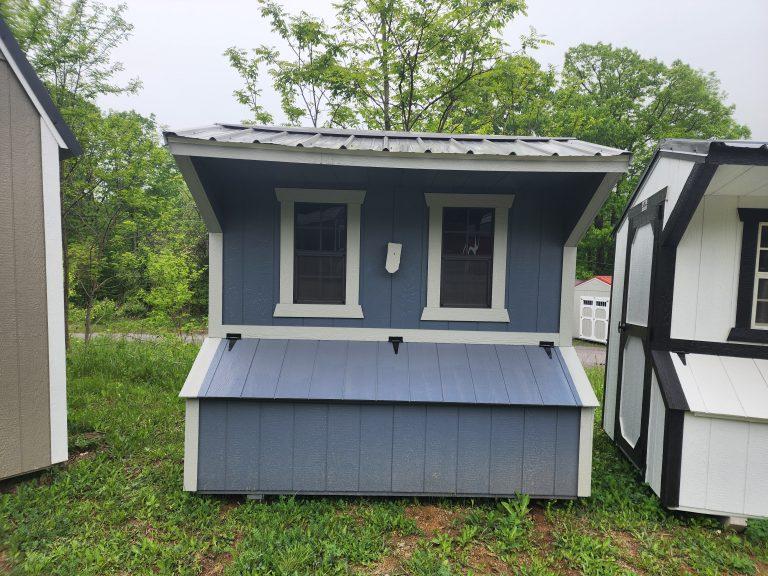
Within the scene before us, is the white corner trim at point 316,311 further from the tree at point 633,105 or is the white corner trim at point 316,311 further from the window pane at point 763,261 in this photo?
the tree at point 633,105

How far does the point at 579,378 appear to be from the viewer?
3.30 meters

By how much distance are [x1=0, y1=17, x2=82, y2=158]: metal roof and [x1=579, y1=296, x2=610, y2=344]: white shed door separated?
510 inches

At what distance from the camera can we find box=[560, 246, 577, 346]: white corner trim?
354cm

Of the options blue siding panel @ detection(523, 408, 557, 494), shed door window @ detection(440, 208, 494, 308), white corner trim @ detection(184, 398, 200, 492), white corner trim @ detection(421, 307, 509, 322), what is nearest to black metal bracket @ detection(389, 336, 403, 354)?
white corner trim @ detection(421, 307, 509, 322)

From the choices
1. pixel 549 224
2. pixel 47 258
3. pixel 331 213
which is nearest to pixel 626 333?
pixel 549 224

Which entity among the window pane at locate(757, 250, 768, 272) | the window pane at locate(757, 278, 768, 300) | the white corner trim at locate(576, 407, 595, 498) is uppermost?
the window pane at locate(757, 250, 768, 272)

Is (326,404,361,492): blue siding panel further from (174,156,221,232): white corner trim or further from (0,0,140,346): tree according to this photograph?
→ (0,0,140,346): tree

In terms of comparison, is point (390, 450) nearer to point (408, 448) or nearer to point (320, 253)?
point (408, 448)

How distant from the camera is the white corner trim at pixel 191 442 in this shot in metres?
3.15

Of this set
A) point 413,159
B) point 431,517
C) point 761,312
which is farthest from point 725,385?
point 413,159

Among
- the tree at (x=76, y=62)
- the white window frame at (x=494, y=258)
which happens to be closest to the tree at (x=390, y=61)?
the tree at (x=76, y=62)

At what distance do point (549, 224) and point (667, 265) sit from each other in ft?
3.53

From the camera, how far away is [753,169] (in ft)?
9.54

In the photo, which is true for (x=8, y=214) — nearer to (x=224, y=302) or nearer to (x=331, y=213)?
(x=224, y=302)
